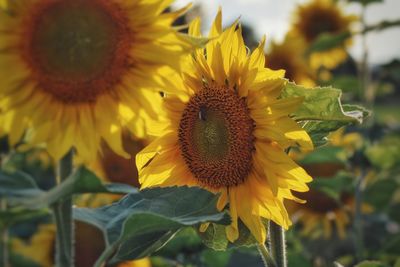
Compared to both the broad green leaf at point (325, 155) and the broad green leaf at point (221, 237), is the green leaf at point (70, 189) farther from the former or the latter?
the broad green leaf at point (325, 155)

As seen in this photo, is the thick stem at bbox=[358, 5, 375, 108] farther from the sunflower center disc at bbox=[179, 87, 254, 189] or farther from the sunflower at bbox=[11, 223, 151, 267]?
Result: the sunflower center disc at bbox=[179, 87, 254, 189]

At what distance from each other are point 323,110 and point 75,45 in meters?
0.47

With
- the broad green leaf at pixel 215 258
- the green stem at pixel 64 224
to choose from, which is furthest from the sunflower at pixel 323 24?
the green stem at pixel 64 224

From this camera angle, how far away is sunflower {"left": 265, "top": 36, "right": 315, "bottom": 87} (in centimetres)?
427

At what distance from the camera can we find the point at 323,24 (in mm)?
5125

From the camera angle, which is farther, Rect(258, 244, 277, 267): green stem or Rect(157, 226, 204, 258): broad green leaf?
Rect(157, 226, 204, 258): broad green leaf

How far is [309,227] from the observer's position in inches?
143

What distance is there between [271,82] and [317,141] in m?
0.16

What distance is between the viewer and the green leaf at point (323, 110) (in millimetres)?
1477

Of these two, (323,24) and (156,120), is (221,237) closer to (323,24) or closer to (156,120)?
(156,120)

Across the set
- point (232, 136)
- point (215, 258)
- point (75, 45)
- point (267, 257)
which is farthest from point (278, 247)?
point (215, 258)

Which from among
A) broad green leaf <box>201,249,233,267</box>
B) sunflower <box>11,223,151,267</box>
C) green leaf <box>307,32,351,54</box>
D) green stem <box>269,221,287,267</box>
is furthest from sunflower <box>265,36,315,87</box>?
green stem <box>269,221,287,267</box>

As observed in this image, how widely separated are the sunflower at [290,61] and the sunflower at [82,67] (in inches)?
109

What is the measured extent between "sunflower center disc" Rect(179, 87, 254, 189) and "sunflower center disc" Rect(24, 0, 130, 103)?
0.24m
